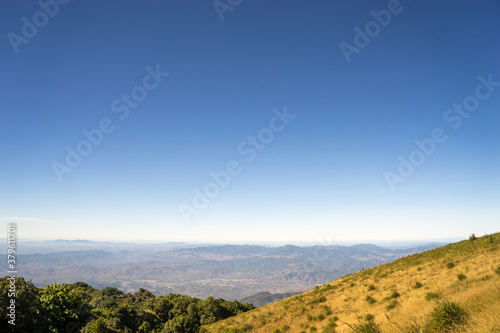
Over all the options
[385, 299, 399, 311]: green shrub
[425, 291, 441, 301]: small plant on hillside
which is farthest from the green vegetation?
[425, 291, 441, 301]: small plant on hillside

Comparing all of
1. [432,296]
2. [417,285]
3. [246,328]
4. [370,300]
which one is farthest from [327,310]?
[432,296]

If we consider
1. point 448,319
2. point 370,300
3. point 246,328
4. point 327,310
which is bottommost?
point 246,328

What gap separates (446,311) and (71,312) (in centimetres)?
4163

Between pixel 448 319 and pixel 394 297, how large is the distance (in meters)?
15.3

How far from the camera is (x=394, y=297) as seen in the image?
23.5m

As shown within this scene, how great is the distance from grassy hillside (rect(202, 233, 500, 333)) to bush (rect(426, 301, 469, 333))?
48cm

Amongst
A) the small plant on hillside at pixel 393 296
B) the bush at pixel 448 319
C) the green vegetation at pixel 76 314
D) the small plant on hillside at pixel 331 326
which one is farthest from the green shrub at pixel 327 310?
the bush at pixel 448 319

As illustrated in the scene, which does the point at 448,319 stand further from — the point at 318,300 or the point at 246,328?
the point at 246,328

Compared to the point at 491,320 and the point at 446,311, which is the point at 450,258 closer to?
the point at 446,311

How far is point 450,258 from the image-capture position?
30062 millimetres

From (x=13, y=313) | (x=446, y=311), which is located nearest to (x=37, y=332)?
(x=13, y=313)

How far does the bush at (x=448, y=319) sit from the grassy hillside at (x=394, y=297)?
0.48 meters

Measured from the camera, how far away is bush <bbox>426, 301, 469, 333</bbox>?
1048 centimetres

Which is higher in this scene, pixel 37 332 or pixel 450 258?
pixel 450 258
